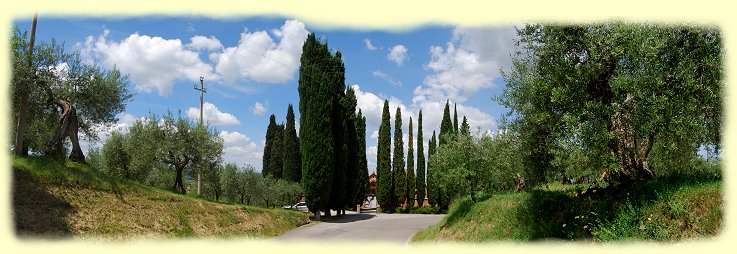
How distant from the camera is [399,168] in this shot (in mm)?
61344

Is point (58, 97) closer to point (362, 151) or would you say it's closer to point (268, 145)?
point (362, 151)

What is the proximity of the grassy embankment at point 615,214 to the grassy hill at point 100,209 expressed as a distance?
15749mm

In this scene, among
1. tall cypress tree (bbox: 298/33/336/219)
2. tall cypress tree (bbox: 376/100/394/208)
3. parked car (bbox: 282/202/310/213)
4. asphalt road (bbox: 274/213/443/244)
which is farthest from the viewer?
tall cypress tree (bbox: 376/100/394/208)

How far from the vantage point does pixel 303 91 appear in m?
43.5

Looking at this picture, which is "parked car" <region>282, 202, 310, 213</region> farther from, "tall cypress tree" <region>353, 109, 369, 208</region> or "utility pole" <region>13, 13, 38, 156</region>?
"utility pole" <region>13, 13, 38, 156</region>

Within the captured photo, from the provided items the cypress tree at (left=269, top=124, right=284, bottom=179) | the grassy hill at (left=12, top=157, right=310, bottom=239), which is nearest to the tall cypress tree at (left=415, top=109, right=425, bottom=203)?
the cypress tree at (left=269, top=124, right=284, bottom=179)

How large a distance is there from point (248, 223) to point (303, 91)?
17.1 m

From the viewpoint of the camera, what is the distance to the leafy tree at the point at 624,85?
11641 mm

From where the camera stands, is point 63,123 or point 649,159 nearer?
point 649,159

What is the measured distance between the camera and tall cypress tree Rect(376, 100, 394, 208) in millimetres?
59594

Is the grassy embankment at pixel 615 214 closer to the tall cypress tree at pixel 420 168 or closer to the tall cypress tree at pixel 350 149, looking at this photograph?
the tall cypress tree at pixel 350 149

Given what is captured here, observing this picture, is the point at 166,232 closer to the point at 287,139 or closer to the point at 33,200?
the point at 33,200

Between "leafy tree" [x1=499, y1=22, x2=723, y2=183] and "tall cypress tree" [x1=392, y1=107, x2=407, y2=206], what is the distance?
1841 inches

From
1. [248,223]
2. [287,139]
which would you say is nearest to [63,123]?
[248,223]
